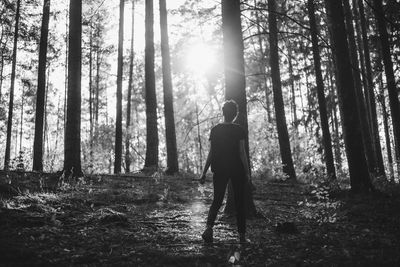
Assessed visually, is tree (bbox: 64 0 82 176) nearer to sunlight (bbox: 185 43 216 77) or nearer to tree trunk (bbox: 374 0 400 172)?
sunlight (bbox: 185 43 216 77)

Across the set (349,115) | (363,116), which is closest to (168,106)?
(349,115)

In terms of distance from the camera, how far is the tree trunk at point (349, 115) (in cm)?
868

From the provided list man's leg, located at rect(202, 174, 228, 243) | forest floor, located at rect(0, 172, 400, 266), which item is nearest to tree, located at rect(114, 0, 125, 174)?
forest floor, located at rect(0, 172, 400, 266)

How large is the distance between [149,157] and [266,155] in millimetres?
10666

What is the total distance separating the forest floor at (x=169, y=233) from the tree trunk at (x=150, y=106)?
240 inches

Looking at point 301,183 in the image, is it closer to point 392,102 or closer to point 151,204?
point 392,102

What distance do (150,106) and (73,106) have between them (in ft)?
17.8

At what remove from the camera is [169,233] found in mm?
5238

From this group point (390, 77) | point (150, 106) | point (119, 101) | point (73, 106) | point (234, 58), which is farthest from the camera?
point (119, 101)

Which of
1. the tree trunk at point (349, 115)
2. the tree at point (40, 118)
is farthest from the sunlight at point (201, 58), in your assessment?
the tree at point (40, 118)

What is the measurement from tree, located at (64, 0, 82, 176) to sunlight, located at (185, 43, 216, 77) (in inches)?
154

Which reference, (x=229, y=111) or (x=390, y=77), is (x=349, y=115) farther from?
(x=229, y=111)

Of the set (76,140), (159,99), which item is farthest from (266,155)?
(76,140)

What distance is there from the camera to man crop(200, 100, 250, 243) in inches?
198
